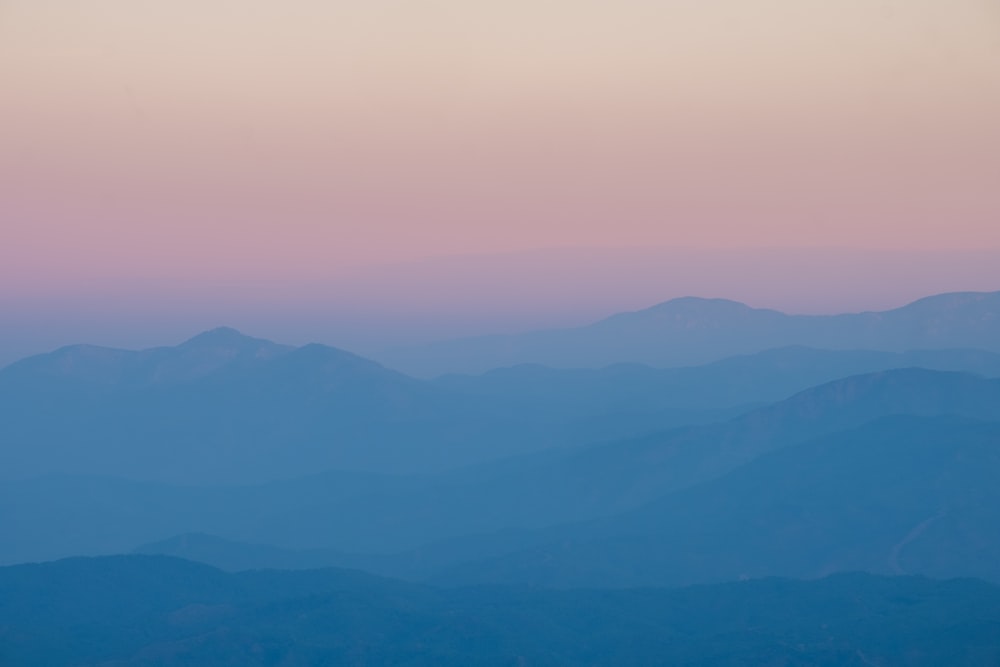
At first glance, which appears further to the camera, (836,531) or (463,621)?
(836,531)

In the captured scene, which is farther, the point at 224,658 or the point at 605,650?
the point at 605,650

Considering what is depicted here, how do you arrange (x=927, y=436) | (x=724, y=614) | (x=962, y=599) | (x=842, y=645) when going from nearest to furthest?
(x=842, y=645)
(x=962, y=599)
(x=724, y=614)
(x=927, y=436)

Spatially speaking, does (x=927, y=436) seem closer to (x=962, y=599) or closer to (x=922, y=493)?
(x=922, y=493)

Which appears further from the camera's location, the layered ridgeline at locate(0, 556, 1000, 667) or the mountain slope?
the mountain slope

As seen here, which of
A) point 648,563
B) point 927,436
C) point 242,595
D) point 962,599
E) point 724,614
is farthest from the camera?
point 927,436

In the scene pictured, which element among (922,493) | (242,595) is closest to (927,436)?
(922,493)

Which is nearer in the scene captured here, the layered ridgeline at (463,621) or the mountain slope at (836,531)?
the layered ridgeline at (463,621)

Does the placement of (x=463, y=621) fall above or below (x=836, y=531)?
above
